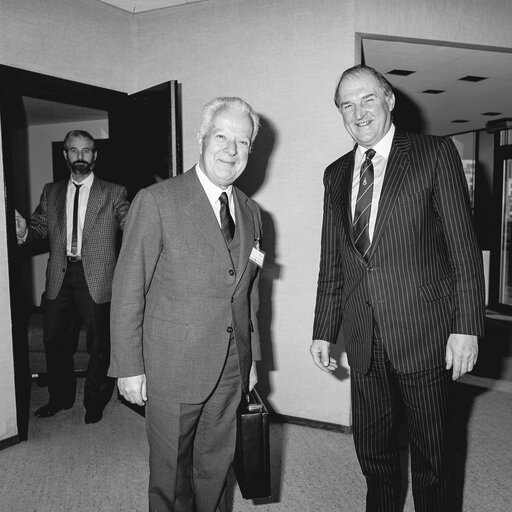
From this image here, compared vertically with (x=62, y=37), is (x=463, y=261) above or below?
below

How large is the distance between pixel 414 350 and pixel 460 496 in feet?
3.93

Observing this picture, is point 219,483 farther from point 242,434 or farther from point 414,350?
point 414,350

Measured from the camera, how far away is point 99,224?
3498 mm

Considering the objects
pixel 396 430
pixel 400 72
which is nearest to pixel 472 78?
pixel 400 72

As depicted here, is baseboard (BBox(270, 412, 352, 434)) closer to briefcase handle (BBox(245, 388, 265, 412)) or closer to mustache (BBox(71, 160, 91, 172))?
briefcase handle (BBox(245, 388, 265, 412))

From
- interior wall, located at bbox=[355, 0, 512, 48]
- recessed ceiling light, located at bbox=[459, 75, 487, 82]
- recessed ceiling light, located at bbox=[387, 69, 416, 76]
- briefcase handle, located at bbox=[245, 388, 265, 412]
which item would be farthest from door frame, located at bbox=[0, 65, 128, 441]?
recessed ceiling light, located at bbox=[459, 75, 487, 82]

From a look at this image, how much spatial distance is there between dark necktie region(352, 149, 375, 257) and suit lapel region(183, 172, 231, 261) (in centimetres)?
50

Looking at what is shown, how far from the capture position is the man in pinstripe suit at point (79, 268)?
346 centimetres

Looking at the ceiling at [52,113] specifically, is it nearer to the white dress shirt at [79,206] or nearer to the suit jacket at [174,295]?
the white dress shirt at [79,206]

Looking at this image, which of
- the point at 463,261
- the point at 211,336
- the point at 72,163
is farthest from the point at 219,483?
the point at 72,163

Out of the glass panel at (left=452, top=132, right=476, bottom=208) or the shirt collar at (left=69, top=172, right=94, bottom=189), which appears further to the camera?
the glass panel at (left=452, top=132, right=476, bottom=208)

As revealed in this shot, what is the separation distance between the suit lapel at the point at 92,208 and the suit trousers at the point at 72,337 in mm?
252

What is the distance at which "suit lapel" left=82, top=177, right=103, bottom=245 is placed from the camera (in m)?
3.48

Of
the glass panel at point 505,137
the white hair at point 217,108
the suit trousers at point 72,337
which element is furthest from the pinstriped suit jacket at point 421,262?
the glass panel at point 505,137
